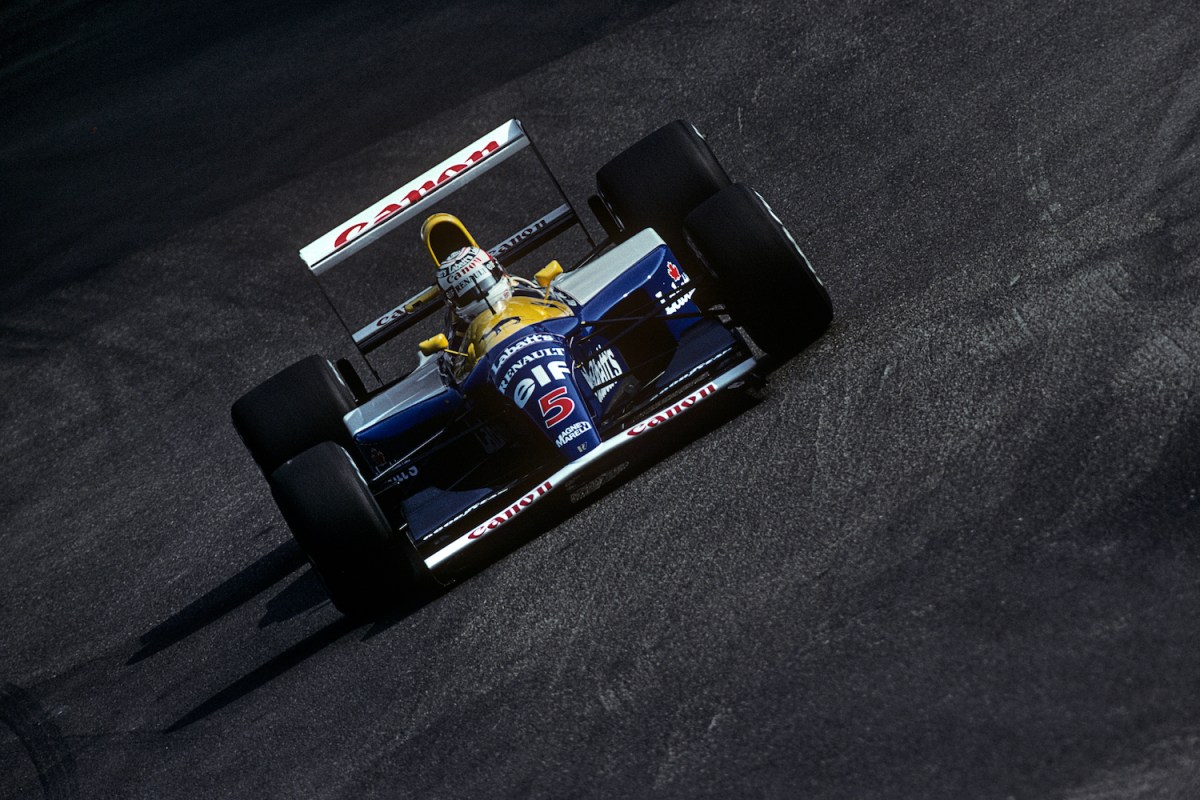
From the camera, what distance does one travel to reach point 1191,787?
4.55m

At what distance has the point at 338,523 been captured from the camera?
725 centimetres

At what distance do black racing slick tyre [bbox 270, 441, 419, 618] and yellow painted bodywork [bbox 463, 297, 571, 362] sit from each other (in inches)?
37.7

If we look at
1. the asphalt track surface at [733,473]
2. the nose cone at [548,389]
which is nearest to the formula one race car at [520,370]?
the nose cone at [548,389]

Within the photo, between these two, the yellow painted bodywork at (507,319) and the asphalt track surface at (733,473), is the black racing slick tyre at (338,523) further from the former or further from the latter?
the yellow painted bodywork at (507,319)

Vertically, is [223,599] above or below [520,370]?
below

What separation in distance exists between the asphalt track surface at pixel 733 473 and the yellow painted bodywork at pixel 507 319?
988 mm

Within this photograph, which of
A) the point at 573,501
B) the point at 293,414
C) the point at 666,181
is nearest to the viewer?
the point at 573,501

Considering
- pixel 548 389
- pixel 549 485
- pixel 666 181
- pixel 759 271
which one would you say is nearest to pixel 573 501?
pixel 549 485

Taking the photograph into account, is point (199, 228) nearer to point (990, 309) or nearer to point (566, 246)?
point (566, 246)

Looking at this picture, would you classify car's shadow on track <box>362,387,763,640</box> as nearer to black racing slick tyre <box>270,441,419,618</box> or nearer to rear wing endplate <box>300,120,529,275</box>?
black racing slick tyre <box>270,441,419,618</box>

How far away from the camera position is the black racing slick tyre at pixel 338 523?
286 inches

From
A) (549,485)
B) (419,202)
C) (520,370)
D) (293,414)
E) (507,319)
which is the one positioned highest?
(419,202)

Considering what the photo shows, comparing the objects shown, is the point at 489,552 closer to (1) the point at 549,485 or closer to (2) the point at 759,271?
(1) the point at 549,485

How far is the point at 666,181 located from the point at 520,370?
5.58ft
